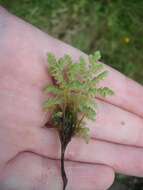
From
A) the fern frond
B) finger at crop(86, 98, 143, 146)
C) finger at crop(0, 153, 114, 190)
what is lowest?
finger at crop(0, 153, 114, 190)

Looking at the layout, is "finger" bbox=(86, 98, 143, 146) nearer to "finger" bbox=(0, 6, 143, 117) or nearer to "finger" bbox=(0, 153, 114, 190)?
"finger" bbox=(0, 6, 143, 117)

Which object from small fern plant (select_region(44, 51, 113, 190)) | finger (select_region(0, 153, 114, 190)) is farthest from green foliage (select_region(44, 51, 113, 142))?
finger (select_region(0, 153, 114, 190))

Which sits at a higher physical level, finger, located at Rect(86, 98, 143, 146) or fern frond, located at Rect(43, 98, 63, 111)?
fern frond, located at Rect(43, 98, 63, 111)

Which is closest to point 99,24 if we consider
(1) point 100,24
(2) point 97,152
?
(1) point 100,24

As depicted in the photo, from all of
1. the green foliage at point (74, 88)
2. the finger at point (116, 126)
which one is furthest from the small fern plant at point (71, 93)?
the finger at point (116, 126)

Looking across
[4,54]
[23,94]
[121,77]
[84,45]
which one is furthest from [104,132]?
[84,45]
